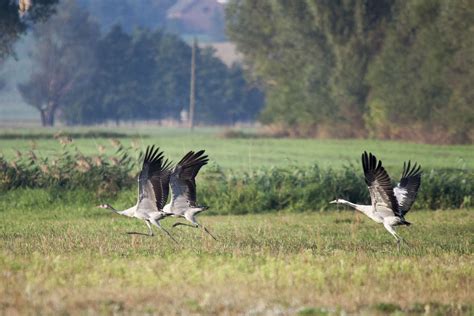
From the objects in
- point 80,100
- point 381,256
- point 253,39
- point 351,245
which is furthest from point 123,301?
point 80,100

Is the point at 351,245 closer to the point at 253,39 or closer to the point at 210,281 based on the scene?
the point at 210,281

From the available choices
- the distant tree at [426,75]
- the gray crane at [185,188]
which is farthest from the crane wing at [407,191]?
the distant tree at [426,75]

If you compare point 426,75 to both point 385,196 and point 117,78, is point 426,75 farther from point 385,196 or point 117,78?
point 117,78

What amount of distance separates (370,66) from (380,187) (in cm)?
4230

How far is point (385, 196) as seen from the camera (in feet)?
51.4

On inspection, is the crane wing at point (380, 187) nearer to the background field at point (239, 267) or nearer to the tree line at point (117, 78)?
the background field at point (239, 267)

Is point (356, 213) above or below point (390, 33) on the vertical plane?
below

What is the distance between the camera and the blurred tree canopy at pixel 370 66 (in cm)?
5016

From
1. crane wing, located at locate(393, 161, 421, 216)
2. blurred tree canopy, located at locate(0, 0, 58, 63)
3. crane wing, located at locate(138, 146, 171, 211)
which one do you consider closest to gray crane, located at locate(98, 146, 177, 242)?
crane wing, located at locate(138, 146, 171, 211)

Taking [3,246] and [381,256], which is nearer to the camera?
[381,256]

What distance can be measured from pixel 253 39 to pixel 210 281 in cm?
5967

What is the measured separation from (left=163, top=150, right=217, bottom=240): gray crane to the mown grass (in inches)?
18.4

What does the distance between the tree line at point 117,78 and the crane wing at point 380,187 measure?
88.6 meters

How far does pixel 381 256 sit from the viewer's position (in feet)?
45.8
